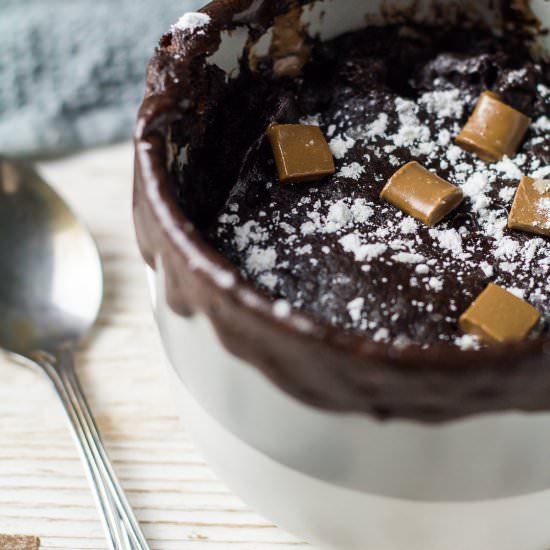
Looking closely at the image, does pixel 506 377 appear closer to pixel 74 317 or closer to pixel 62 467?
pixel 62 467

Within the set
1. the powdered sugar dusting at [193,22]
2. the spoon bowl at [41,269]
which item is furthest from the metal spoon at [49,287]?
the powdered sugar dusting at [193,22]

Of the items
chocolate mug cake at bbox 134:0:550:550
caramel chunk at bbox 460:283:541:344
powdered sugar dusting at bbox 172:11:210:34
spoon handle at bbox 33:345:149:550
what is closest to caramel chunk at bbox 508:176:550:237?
chocolate mug cake at bbox 134:0:550:550

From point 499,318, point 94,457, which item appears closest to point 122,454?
point 94,457

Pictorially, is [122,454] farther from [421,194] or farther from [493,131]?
[493,131]

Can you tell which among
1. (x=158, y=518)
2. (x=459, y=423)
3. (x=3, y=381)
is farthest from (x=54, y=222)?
(x=459, y=423)

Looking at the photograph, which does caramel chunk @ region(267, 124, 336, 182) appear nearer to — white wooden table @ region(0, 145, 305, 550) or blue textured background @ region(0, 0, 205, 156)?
white wooden table @ region(0, 145, 305, 550)

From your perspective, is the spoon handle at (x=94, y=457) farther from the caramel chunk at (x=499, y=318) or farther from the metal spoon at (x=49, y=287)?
the caramel chunk at (x=499, y=318)
